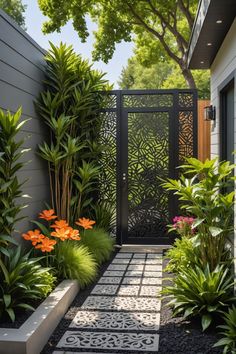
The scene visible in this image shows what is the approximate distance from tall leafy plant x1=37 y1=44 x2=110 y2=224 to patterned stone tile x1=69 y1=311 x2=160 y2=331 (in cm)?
179

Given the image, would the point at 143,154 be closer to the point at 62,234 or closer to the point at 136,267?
the point at 136,267

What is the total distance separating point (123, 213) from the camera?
6.12 m

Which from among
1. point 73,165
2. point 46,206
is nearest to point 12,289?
point 46,206

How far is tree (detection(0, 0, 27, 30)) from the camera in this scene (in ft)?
71.6

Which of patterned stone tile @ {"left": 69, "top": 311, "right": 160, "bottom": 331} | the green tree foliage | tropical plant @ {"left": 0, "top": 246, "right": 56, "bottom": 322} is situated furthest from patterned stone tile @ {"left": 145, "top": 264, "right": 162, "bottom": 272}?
the green tree foliage

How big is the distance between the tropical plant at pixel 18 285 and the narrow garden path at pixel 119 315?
357mm

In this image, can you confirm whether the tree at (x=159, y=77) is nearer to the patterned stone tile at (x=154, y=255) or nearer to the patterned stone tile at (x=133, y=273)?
the patterned stone tile at (x=154, y=255)

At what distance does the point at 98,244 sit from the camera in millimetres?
5016

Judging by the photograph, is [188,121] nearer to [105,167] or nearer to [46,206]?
[105,167]

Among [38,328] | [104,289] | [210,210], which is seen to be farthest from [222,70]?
[38,328]

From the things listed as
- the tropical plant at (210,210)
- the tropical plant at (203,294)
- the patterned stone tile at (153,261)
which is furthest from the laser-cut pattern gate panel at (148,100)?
the tropical plant at (203,294)

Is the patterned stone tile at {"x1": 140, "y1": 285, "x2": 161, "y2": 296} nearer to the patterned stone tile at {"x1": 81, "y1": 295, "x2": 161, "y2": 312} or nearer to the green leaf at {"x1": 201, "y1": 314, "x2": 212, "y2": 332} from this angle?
the patterned stone tile at {"x1": 81, "y1": 295, "x2": 161, "y2": 312}

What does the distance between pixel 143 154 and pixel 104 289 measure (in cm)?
253

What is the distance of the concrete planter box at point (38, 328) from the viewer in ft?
8.27
